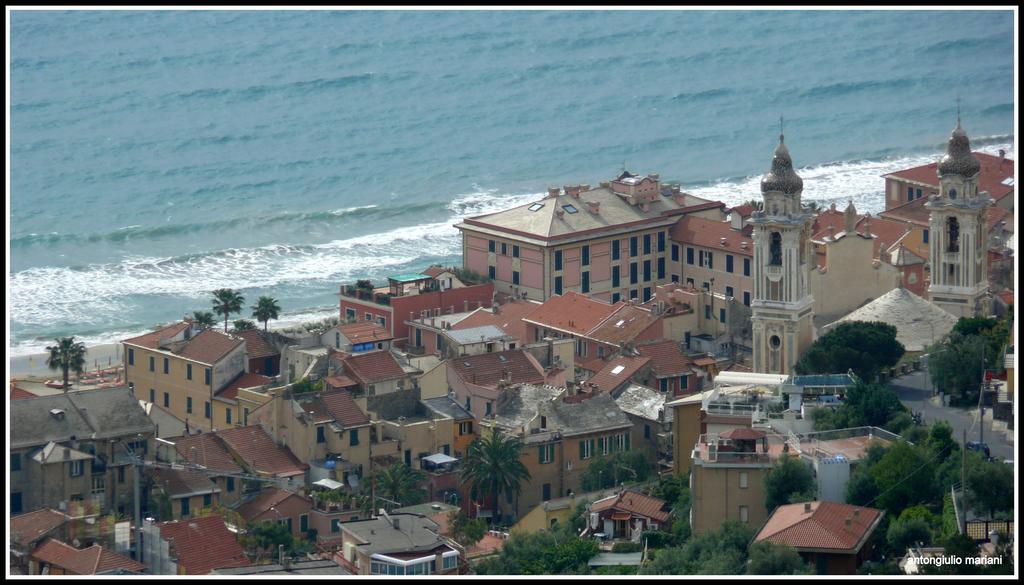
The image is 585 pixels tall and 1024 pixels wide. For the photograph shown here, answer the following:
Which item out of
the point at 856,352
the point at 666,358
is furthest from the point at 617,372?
the point at 856,352

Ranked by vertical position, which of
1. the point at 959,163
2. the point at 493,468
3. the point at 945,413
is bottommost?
the point at 493,468

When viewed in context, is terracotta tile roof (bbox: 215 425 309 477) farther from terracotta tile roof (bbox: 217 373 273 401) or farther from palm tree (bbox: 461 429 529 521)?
terracotta tile roof (bbox: 217 373 273 401)

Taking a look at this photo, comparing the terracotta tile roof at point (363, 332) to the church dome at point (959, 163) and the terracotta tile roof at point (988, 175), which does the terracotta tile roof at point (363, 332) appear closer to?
the church dome at point (959, 163)

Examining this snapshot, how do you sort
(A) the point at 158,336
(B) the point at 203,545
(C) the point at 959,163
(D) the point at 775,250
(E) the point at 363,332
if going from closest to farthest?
(B) the point at 203,545
(D) the point at 775,250
(A) the point at 158,336
(C) the point at 959,163
(E) the point at 363,332

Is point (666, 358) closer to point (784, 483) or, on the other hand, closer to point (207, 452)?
point (207, 452)

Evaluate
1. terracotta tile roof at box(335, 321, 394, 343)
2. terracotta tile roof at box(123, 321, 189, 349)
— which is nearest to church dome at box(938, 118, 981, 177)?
terracotta tile roof at box(335, 321, 394, 343)
